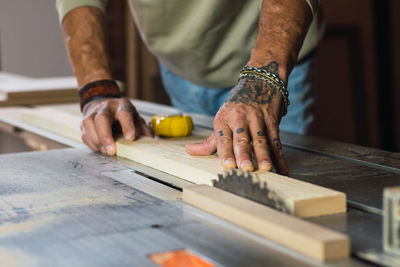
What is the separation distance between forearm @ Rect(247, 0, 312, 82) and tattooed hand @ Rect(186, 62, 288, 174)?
83mm

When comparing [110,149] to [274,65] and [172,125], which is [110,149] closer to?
[172,125]

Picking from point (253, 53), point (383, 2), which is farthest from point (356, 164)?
point (383, 2)

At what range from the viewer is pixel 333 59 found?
452 cm

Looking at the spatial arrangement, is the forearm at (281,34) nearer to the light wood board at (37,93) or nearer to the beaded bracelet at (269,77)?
the beaded bracelet at (269,77)

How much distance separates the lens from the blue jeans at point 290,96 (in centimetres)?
223

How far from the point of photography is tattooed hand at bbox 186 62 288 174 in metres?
1.28

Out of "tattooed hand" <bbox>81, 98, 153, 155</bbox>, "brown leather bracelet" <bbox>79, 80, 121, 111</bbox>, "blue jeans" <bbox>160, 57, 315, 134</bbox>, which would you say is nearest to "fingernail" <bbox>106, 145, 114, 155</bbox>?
"tattooed hand" <bbox>81, 98, 153, 155</bbox>

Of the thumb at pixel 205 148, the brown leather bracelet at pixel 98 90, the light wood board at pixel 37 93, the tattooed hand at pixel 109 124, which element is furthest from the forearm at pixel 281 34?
the light wood board at pixel 37 93

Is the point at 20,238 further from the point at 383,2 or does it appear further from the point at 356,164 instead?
the point at 383,2

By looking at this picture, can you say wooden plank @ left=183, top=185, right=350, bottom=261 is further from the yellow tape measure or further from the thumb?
the yellow tape measure

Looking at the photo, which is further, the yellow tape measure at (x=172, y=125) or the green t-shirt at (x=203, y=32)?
the green t-shirt at (x=203, y=32)

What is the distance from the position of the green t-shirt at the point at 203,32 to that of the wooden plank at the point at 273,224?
3.57 feet

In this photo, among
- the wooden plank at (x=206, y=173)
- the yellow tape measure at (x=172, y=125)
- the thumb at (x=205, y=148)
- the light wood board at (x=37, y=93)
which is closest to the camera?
the wooden plank at (x=206, y=173)

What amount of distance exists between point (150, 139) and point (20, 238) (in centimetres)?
73
